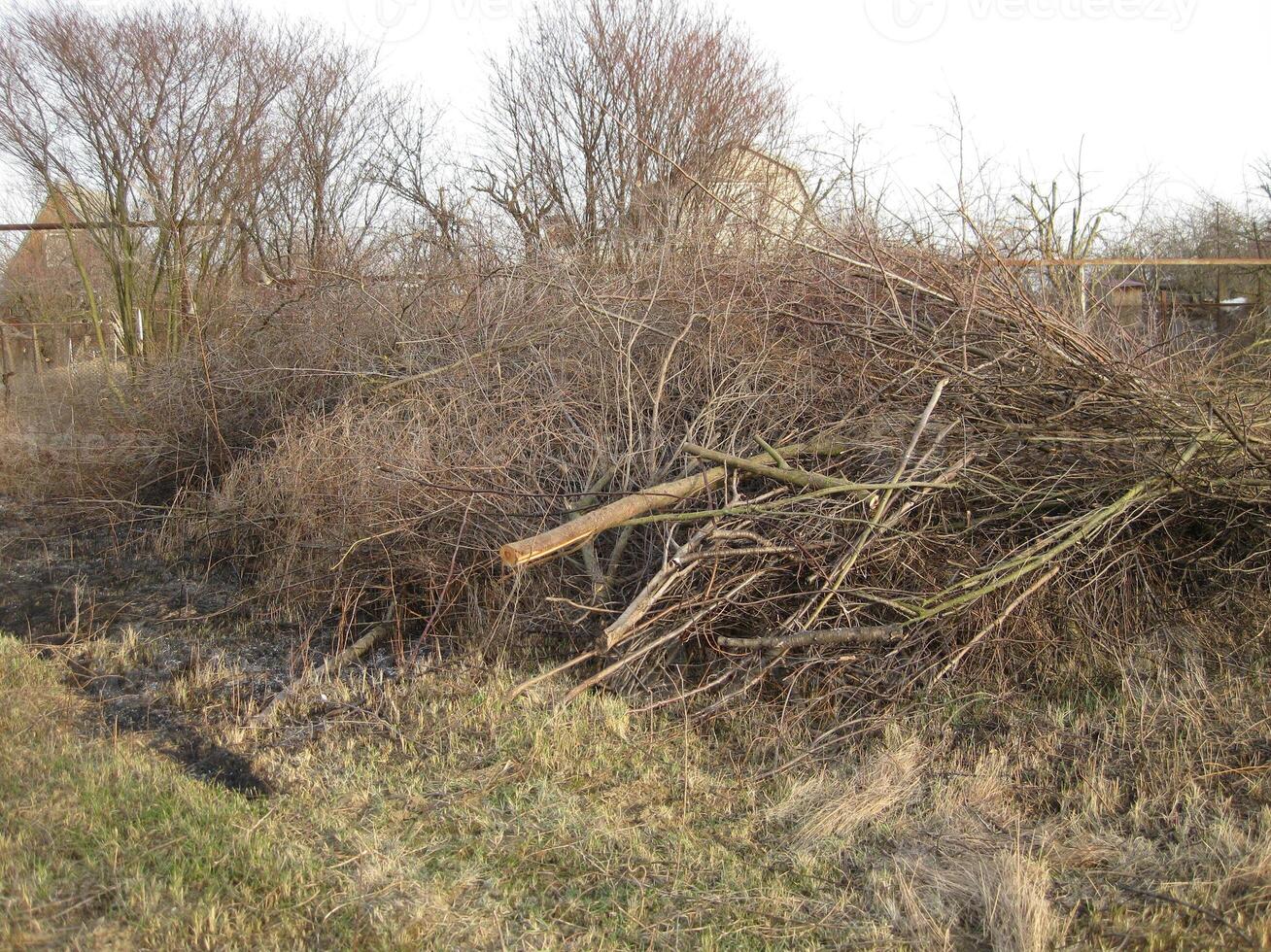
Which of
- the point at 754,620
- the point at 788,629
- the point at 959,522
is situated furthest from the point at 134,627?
the point at 959,522

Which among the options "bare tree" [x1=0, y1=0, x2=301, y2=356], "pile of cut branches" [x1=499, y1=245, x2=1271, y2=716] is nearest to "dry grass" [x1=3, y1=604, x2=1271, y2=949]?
"pile of cut branches" [x1=499, y1=245, x2=1271, y2=716]

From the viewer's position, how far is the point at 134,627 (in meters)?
6.32

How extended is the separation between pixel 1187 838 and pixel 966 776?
79cm

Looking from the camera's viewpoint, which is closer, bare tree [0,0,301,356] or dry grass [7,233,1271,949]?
dry grass [7,233,1271,949]

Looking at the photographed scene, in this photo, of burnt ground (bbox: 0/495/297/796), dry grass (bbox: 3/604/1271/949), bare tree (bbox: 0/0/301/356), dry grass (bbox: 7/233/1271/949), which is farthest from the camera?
bare tree (bbox: 0/0/301/356)

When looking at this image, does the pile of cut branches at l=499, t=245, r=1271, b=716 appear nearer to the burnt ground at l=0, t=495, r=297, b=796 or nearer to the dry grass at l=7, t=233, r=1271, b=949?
the dry grass at l=7, t=233, r=1271, b=949

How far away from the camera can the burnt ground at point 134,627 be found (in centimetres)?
466

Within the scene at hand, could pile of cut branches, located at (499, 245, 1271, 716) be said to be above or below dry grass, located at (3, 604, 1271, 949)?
above

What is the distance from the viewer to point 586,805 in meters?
3.83

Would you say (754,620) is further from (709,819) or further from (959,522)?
(709,819)

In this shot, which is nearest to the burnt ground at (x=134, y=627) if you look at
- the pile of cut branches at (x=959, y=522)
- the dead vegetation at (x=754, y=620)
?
the dead vegetation at (x=754, y=620)

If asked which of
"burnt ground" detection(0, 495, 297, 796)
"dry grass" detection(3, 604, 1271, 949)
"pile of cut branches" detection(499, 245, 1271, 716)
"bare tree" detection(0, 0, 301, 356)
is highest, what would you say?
"bare tree" detection(0, 0, 301, 356)

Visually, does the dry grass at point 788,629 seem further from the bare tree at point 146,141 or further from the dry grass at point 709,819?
the bare tree at point 146,141

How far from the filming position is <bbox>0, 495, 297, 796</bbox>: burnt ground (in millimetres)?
4664
